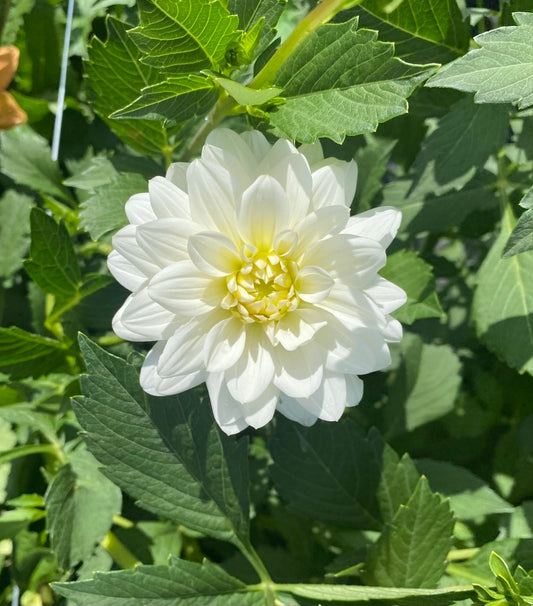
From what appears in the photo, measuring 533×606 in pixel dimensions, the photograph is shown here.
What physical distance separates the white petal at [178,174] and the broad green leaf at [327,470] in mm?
318

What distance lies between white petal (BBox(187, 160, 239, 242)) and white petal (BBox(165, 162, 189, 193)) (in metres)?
0.04

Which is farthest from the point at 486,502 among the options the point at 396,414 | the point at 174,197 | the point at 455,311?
the point at 174,197

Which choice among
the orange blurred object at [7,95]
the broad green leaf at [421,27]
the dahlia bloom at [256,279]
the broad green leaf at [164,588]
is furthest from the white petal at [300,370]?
the orange blurred object at [7,95]

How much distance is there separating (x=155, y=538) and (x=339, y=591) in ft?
0.96

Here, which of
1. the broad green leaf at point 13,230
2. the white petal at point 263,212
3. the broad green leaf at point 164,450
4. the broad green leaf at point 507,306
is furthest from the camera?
the broad green leaf at point 13,230

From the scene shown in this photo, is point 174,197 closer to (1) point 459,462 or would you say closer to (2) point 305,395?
Result: (2) point 305,395

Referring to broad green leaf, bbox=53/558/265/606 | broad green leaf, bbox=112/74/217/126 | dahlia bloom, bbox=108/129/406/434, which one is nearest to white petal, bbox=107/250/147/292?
dahlia bloom, bbox=108/129/406/434

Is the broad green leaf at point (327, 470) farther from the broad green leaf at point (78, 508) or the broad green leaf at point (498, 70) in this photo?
the broad green leaf at point (498, 70)

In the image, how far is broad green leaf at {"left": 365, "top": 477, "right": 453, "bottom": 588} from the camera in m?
0.73

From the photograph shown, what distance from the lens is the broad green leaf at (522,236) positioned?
60 cm

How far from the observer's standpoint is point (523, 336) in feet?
2.62

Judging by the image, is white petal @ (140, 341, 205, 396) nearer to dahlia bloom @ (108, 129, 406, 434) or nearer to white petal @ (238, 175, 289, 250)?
dahlia bloom @ (108, 129, 406, 434)

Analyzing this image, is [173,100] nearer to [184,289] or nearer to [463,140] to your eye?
[184,289]

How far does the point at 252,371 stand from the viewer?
0.59m
